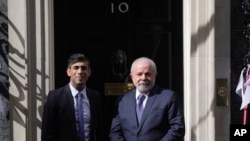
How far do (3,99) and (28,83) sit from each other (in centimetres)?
34

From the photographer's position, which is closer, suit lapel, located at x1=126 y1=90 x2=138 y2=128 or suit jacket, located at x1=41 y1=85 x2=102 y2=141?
suit lapel, located at x1=126 y1=90 x2=138 y2=128

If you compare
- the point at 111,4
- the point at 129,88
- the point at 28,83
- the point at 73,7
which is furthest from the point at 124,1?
the point at 28,83

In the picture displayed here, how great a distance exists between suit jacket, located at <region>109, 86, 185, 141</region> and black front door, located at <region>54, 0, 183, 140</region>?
6.63ft

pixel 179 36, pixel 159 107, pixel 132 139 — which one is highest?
pixel 179 36

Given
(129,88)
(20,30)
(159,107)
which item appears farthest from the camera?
(129,88)

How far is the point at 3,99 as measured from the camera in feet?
19.0

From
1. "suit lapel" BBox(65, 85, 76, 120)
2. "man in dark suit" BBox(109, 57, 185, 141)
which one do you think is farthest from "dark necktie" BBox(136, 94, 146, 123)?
"suit lapel" BBox(65, 85, 76, 120)

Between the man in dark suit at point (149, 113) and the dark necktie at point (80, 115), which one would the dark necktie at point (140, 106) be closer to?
the man in dark suit at point (149, 113)

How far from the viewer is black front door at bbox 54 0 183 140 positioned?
249 inches

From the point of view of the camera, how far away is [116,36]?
6340 mm

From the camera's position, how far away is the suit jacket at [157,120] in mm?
4211

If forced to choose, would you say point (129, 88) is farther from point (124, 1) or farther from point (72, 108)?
point (72, 108)

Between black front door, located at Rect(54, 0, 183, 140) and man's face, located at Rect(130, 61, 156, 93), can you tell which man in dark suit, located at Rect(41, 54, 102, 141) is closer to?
man's face, located at Rect(130, 61, 156, 93)

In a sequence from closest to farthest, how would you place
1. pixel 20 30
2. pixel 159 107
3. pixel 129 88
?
pixel 159 107
pixel 20 30
pixel 129 88
